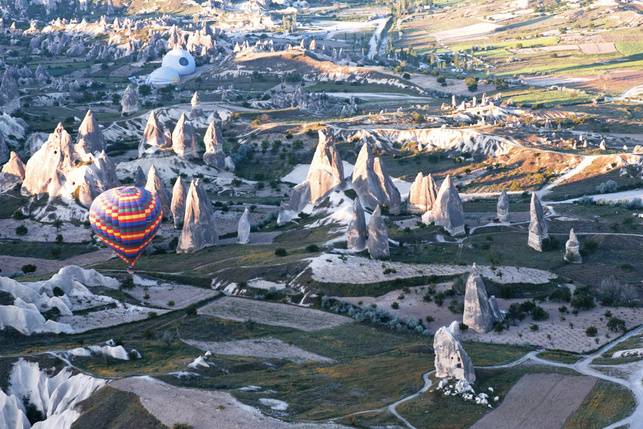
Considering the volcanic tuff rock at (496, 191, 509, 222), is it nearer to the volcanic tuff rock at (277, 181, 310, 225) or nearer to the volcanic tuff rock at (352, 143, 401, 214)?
the volcanic tuff rock at (352, 143, 401, 214)

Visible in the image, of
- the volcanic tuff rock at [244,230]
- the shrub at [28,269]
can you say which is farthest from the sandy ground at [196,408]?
the volcanic tuff rock at [244,230]

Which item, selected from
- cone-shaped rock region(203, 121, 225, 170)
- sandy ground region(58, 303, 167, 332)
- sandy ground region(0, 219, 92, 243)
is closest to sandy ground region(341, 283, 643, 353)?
sandy ground region(58, 303, 167, 332)

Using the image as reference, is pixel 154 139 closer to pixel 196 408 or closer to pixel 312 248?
pixel 312 248

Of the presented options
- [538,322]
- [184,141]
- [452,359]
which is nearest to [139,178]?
[184,141]

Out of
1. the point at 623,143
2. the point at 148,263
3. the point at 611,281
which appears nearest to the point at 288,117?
the point at 623,143

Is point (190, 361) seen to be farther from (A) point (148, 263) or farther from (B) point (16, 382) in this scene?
(A) point (148, 263)
